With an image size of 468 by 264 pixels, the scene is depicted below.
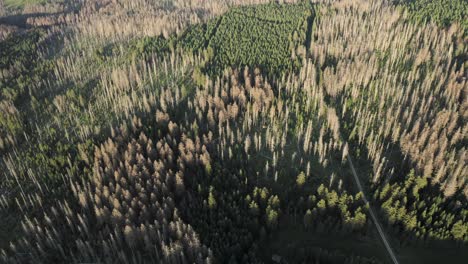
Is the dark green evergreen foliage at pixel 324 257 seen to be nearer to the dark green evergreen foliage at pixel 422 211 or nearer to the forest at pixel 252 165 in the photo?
the forest at pixel 252 165

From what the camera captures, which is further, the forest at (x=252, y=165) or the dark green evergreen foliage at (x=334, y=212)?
the forest at (x=252, y=165)

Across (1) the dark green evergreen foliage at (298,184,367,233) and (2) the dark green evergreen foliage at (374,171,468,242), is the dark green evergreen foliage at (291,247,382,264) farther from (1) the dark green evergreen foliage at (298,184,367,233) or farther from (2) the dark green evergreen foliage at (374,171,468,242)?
(2) the dark green evergreen foliage at (374,171,468,242)

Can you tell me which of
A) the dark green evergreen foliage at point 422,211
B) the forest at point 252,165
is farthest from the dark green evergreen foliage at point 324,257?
the dark green evergreen foliage at point 422,211

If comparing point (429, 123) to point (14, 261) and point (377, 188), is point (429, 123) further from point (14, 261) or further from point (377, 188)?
point (14, 261)

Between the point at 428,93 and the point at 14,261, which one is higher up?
the point at 428,93

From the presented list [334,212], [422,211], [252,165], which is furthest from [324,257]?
[252,165]

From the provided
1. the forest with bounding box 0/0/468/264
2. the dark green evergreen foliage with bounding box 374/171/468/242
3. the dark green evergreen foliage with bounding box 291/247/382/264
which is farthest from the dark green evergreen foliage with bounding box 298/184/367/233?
the dark green evergreen foliage with bounding box 374/171/468/242

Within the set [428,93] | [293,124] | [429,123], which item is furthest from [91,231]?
[428,93]

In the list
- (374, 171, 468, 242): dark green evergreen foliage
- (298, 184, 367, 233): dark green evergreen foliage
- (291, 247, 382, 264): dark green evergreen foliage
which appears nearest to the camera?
(291, 247, 382, 264): dark green evergreen foliage
